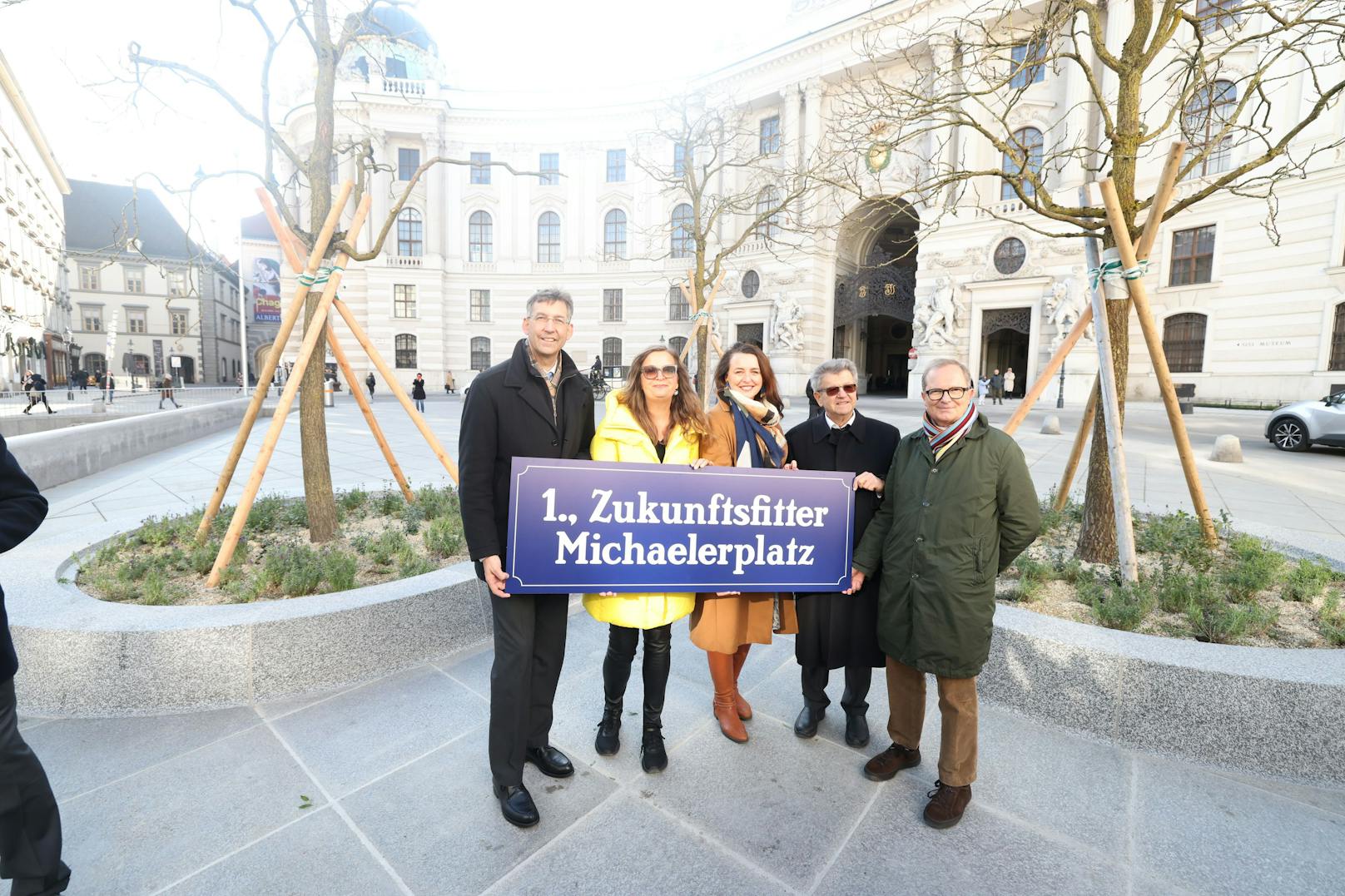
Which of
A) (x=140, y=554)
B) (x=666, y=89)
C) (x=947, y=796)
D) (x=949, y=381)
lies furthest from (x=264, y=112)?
(x=666, y=89)

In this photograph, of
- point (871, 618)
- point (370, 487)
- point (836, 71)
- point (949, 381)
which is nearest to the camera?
point (949, 381)

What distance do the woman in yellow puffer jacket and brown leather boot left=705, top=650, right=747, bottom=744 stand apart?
0.33 m

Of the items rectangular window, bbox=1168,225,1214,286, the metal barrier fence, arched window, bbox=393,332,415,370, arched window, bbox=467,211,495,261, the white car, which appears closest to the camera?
the white car

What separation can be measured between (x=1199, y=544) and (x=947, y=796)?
3.73 m

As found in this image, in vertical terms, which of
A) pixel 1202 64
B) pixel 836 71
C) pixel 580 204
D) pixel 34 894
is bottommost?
pixel 34 894

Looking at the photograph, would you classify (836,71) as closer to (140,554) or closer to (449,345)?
(449,345)

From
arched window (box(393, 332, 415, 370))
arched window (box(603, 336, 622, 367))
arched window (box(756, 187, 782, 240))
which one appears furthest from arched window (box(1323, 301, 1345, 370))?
arched window (box(393, 332, 415, 370))

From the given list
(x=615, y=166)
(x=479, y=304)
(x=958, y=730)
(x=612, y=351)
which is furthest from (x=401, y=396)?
(x=615, y=166)

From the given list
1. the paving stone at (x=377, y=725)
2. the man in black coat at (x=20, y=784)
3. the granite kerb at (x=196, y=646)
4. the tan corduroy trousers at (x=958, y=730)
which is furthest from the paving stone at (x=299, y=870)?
the tan corduroy trousers at (x=958, y=730)

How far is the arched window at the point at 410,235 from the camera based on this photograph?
140ft

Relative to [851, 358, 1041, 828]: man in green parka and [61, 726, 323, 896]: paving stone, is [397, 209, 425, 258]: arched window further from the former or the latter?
[851, 358, 1041, 828]: man in green parka

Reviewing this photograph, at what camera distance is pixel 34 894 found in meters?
2.07

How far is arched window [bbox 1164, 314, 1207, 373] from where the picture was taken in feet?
84.0

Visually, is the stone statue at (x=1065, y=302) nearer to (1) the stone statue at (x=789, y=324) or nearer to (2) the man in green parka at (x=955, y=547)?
(1) the stone statue at (x=789, y=324)
